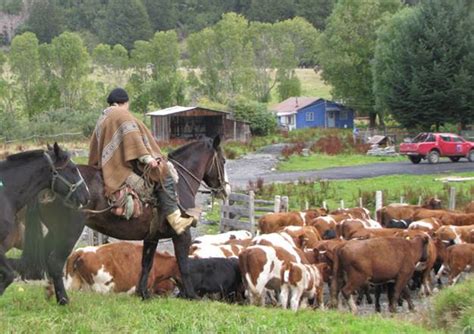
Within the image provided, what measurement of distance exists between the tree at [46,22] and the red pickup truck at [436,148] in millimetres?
116239

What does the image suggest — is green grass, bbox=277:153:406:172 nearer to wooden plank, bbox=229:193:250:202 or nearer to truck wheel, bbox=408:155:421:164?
truck wheel, bbox=408:155:421:164

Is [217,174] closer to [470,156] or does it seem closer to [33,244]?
[33,244]

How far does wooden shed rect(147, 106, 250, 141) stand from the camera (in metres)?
62.4

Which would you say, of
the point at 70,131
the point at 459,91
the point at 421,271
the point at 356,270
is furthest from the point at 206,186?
the point at 70,131

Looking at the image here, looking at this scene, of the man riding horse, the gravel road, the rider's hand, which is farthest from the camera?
the gravel road

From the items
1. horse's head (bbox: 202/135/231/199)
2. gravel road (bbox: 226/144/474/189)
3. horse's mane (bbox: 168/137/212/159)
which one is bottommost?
gravel road (bbox: 226/144/474/189)

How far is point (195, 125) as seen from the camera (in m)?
64.6

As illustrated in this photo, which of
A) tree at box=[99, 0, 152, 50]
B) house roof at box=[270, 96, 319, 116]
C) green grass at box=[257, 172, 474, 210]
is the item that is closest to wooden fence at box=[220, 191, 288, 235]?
A: green grass at box=[257, 172, 474, 210]

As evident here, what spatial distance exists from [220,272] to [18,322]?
5.45 meters

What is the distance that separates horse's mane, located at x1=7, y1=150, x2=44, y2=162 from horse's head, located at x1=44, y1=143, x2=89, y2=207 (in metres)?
0.08

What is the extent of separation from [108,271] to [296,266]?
316 cm

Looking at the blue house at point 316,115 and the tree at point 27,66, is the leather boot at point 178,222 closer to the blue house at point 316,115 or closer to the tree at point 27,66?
the blue house at point 316,115

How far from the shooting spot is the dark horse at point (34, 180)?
9.12 m

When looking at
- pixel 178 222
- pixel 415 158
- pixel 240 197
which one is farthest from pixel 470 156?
pixel 178 222
